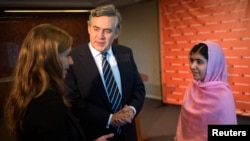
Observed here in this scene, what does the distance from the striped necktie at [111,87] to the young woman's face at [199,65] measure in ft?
1.94

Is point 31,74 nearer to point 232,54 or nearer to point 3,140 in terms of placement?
point 3,140

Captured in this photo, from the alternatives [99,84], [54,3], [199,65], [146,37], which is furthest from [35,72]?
[146,37]

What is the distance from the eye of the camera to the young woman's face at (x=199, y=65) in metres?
1.66

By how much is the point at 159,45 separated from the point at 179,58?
1.78 feet

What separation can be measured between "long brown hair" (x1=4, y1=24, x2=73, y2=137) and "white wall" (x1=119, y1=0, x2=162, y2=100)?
415 centimetres

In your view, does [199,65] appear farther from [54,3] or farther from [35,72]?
[54,3]

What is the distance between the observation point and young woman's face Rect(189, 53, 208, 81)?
1661mm

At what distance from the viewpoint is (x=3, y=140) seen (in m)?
3.58

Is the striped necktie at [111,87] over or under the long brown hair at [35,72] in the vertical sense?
under

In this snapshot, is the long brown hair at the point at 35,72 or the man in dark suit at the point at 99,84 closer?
the long brown hair at the point at 35,72

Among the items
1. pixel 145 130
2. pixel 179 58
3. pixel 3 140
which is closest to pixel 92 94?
pixel 145 130

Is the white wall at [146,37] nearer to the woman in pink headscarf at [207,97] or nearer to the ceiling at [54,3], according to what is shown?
the ceiling at [54,3]

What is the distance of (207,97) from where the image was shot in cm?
164

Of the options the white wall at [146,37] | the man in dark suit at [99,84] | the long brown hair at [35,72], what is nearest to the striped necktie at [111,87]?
the man in dark suit at [99,84]
